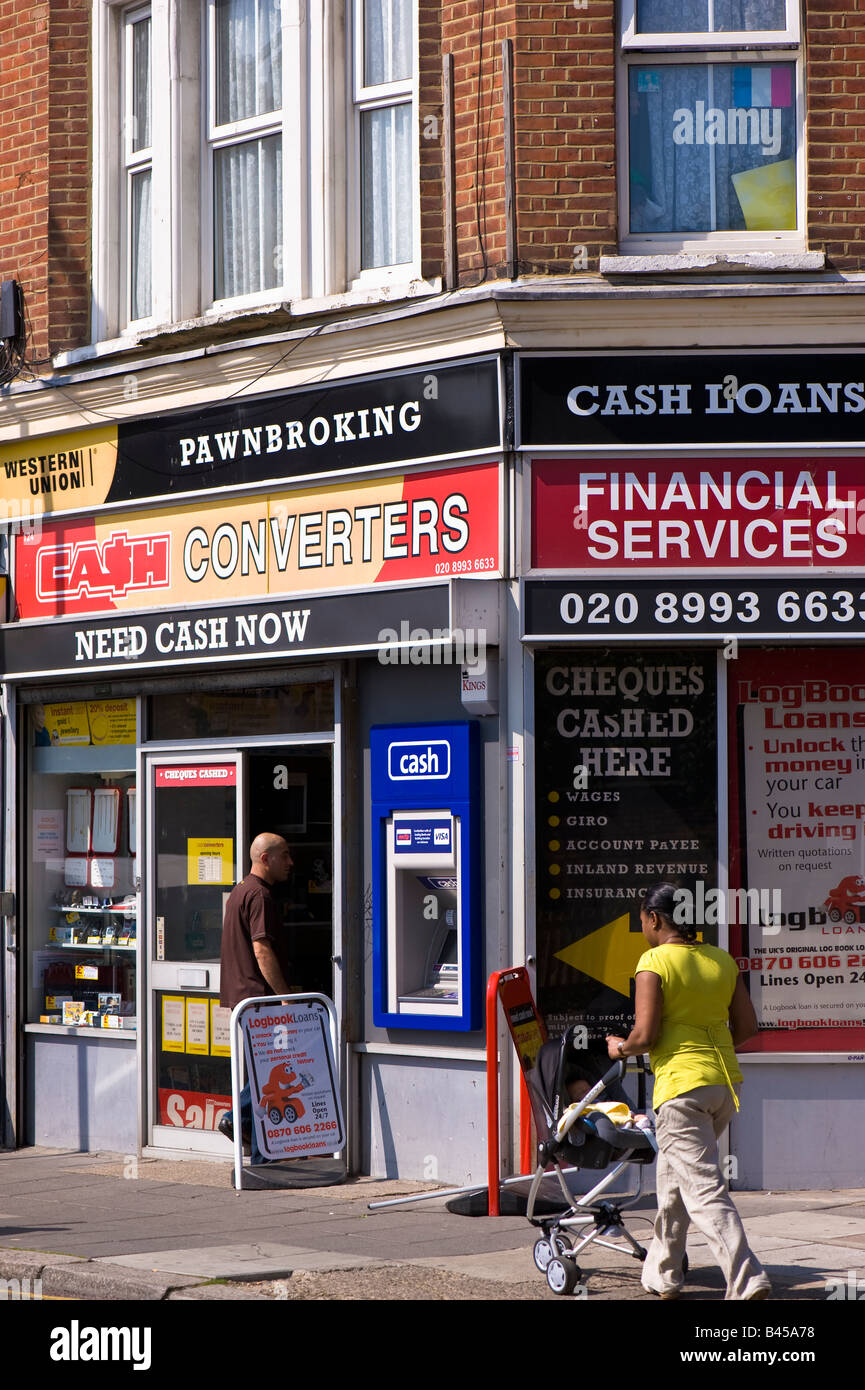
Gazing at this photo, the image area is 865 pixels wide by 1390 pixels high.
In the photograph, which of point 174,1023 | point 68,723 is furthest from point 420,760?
point 68,723

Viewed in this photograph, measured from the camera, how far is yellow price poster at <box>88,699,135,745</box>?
11883 mm

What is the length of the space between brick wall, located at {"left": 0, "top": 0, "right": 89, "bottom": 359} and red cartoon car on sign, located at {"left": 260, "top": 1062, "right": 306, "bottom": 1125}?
5467 mm

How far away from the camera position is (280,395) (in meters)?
10.9

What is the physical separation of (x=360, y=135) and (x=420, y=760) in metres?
4.09

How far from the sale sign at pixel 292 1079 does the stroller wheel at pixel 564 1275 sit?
3.07 m

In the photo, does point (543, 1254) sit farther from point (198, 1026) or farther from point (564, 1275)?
point (198, 1026)

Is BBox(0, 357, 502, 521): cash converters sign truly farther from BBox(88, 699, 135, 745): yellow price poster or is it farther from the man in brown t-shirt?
the man in brown t-shirt

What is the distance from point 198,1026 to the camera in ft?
36.8

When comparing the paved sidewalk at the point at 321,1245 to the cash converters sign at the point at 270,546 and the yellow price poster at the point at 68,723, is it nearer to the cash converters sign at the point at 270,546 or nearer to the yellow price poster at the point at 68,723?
the yellow price poster at the point at 68,723

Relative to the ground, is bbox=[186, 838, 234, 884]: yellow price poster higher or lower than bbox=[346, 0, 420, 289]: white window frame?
lower

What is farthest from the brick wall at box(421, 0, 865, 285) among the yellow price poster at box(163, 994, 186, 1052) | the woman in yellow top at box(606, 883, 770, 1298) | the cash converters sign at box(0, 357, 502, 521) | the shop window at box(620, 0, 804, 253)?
the yellow price poster at box(163, 994, 186, 1052)

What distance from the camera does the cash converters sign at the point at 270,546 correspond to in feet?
32.8
